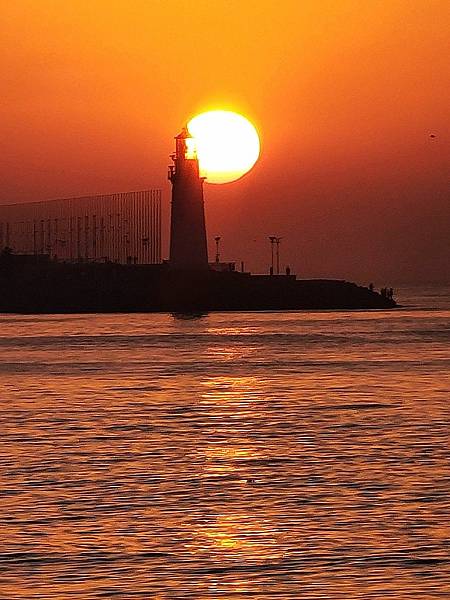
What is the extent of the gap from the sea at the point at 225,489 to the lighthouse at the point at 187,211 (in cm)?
9070

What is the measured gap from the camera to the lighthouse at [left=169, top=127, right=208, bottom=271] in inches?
6014

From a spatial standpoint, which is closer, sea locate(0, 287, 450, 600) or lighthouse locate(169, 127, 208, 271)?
Result: sea locate(0, 287, 450, 600)

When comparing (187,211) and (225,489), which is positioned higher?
(187,211)

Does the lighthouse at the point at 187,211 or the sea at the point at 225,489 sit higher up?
the lighthouse at the point at 187,211

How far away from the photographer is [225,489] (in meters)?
27.1

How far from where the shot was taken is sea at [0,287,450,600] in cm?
1925

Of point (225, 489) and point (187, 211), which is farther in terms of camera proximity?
point (187, 211)

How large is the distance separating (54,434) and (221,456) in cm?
632

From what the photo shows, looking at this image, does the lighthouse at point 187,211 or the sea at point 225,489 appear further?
the lighthouse at point 187,211

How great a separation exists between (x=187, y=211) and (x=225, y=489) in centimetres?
12570

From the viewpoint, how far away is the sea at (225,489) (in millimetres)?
19250

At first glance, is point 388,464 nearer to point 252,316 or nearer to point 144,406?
point 144,406

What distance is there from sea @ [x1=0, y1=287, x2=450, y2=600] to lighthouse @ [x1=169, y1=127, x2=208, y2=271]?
9070cm

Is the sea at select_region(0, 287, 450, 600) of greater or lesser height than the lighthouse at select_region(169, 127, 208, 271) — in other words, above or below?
below
